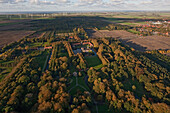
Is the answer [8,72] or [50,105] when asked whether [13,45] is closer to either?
[8,72]

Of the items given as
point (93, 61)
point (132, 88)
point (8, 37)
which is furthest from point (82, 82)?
point (8, 37)

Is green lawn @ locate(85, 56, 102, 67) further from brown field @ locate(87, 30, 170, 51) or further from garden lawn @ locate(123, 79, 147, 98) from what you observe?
brown field @ locate(87, 30, 170, 51)

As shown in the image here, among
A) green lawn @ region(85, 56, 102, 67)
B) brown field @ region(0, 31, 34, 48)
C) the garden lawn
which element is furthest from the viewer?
brown field @ region(0, 31, 34, 48)

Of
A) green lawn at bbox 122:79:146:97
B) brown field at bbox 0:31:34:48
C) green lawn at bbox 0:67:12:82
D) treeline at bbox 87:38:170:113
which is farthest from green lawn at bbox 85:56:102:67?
brown field at bbox 0:31:34:48

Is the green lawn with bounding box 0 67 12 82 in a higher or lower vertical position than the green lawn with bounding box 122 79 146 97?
higher

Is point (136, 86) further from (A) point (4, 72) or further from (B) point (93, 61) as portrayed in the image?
(A) point (4, 72)

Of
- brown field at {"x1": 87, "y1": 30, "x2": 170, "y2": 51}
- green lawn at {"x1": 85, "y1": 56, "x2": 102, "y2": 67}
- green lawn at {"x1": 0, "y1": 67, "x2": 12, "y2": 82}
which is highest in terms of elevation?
brown field at {"x1": 87, "y1": 30, "x2": 170, "y2": 51}

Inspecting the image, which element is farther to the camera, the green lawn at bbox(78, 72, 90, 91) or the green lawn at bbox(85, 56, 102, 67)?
the green lawn at bbox(85, 56, 102, 67)

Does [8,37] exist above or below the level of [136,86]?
above

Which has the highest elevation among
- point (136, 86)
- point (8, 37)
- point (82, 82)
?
point (8, 37)

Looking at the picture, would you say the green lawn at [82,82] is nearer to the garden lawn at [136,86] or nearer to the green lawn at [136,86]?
the green lawn at [136,86]

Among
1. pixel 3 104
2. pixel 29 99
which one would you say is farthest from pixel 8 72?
pixel 29 99

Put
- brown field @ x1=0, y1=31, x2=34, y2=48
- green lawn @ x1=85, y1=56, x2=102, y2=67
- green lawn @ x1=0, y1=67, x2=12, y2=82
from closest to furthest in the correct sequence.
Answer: green lawn @ x1=0, y1=67, x2=12, y2=82 → green lawn @ x1=85, y1=56, x2=102, y2=67 → brown field @ x1=0, y1=31, x2=34, y2=48
